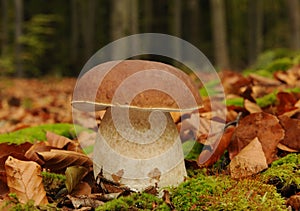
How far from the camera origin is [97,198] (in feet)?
5.79

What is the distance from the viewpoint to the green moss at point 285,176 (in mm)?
1802

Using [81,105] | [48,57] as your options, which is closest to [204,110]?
[81,105]

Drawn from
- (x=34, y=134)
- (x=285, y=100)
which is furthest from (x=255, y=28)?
(x=34, y=134)

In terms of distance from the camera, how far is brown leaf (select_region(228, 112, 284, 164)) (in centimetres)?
215

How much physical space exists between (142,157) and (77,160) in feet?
1.42

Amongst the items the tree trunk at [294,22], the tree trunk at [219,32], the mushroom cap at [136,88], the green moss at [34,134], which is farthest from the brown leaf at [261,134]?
the tree trunk at [219,32]

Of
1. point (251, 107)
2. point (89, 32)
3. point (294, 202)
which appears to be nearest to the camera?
point (294, 202)

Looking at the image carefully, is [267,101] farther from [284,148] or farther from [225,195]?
[225,195]

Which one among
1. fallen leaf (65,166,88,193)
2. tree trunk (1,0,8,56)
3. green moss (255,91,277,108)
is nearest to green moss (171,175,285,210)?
fallen leaf (65,166,88,193)

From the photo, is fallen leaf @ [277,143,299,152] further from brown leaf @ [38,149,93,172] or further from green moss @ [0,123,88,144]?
green moss @ [0,123,88,144]

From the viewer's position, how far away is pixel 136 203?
5.41 ft

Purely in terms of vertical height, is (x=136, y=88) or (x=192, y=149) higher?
(x=136, y=88)

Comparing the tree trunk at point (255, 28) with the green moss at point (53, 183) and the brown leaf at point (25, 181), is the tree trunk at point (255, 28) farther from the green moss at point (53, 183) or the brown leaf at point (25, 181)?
the brown leaf at point (25, 181)

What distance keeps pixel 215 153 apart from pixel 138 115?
562 mm
